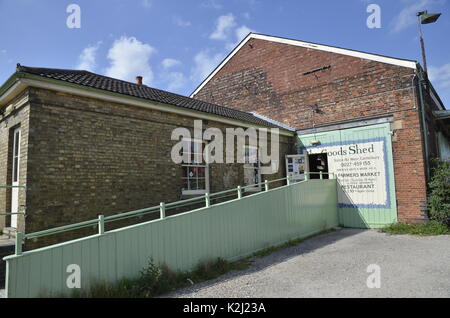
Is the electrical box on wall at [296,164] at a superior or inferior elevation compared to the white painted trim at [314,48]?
inferior

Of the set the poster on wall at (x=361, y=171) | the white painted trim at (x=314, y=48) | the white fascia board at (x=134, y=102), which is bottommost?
the poster on wall at (x=361, y=171)

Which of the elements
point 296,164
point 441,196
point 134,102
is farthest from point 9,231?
point 441,196

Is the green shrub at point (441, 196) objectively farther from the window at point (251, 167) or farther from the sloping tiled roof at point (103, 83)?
the sloping tiled roof at point (103, 83)

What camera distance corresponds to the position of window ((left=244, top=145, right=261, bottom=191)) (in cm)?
1095

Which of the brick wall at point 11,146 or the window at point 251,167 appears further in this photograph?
the window at point 251,167

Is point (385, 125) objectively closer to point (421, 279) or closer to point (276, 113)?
point (276, 113)

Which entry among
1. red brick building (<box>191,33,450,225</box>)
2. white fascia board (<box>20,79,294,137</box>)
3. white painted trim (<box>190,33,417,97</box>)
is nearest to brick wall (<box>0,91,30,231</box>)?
white fascia board (<box>20,79,294,137</box>)

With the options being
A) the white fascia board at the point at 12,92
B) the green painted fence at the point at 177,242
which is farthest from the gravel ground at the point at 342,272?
the white fascia board at the point at 12,92

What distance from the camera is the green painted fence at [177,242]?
13.7 feet

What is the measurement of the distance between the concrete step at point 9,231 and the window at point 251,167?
6998 mm

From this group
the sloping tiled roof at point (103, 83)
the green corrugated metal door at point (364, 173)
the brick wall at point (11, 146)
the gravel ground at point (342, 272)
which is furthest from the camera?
the green corrugated metal door at point (364, 173)

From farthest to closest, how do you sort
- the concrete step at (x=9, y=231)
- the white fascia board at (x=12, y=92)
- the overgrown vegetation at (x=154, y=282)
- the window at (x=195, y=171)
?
the window at (x=195, y=171), the concrete step at (x=9, y=231), the white fascia board at (x=12, y=92), the overgrown vegetation at (x=154, y=282)

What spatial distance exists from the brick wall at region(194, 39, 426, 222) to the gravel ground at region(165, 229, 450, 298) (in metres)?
2.68

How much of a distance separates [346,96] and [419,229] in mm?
5509
